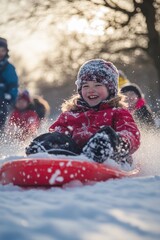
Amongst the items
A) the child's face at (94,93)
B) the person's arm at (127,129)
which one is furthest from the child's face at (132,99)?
the person's arm at (127,129)

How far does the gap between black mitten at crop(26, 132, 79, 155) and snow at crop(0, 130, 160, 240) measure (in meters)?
0.83

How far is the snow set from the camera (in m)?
1.13

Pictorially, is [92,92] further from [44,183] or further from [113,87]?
[44,183]

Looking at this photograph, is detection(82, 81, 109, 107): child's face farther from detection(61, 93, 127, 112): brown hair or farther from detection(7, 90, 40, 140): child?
detection(7, 90, 40, 140): child

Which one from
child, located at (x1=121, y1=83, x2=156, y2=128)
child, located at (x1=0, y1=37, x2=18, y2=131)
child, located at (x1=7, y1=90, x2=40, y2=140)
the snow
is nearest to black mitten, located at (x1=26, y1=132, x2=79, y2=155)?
the snow

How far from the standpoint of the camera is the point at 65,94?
33.1 metres

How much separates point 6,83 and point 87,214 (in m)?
4.83

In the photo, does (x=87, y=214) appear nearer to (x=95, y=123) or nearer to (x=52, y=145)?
(x=52, y=145)

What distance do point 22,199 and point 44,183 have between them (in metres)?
0.49

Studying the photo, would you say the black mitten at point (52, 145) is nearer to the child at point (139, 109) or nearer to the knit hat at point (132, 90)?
the child at point (139, 109)

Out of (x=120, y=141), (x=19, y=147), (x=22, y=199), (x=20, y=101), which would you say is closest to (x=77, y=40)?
(x=20, y=101)

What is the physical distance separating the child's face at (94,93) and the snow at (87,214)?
1504 millimetres

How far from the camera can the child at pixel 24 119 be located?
6.61 meters

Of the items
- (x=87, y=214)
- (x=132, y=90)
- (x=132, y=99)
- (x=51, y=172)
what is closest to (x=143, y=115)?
→ (x=132, y=99)
